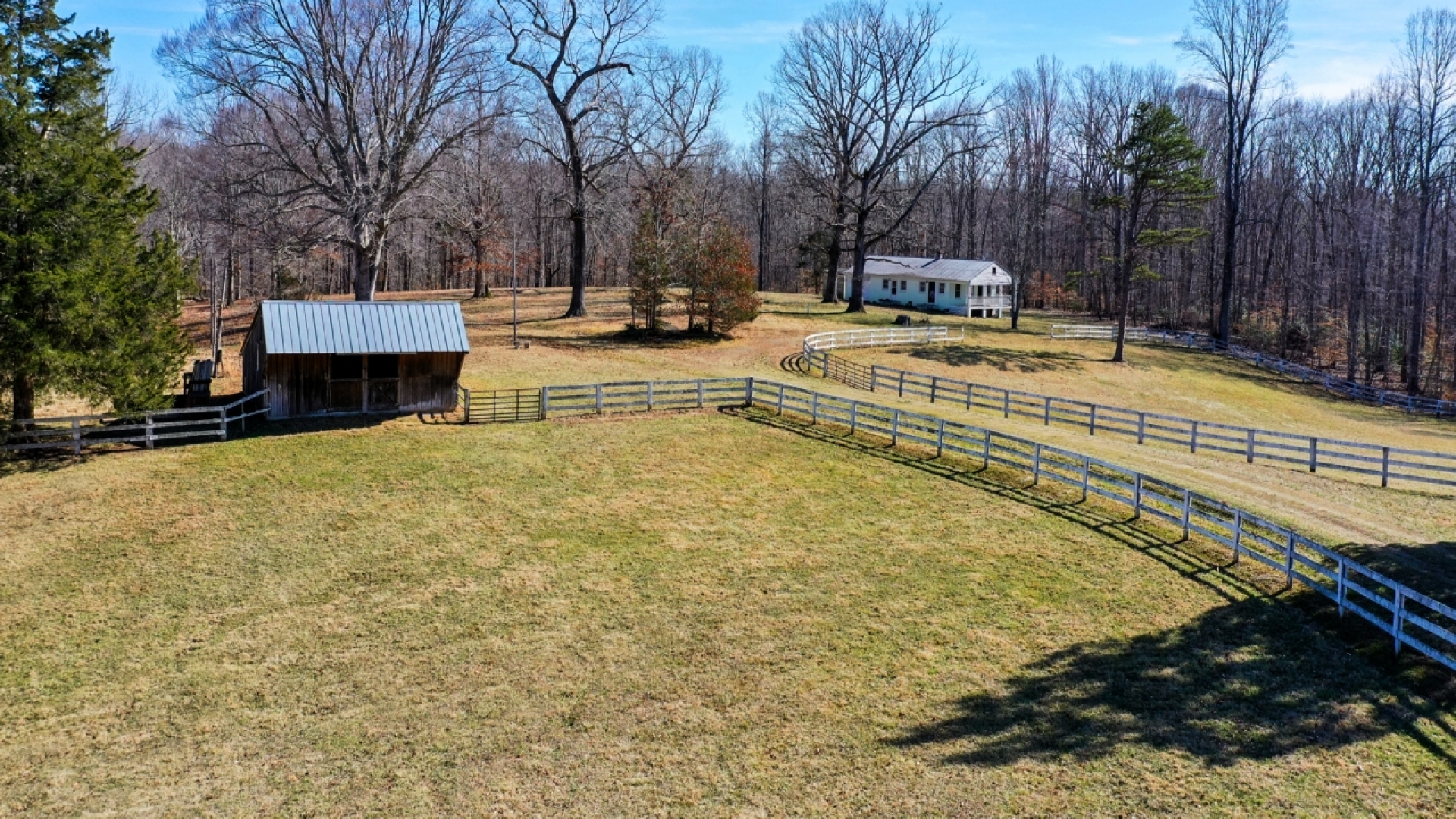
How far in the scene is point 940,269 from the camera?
6525 centimetres

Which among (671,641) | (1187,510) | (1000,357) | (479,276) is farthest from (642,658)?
(479,276)

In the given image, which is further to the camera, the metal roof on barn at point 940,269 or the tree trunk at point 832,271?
the tree trunk at point 832,271

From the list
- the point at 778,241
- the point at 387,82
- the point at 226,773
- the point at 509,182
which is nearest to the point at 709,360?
the point at 387,82

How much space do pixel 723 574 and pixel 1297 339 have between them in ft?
175

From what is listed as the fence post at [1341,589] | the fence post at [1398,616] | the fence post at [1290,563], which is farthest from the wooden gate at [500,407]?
the fence post at [1398,616]

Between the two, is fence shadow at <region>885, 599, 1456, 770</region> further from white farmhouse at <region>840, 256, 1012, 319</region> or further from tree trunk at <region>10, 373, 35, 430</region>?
white farmhouse at <region>840, 256, 1012, 319</region>

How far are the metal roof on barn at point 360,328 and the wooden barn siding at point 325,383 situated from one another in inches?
20.8

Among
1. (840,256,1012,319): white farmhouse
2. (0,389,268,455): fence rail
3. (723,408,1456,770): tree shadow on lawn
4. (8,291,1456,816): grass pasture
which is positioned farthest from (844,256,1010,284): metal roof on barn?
(723,408,1456,770): tree shadow on lawn

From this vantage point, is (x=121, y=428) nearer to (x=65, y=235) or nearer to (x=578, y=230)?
(x=65, y=235)

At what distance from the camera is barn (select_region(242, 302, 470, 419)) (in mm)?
25109

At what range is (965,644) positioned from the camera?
13.8m

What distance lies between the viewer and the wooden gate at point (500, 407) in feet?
86.5

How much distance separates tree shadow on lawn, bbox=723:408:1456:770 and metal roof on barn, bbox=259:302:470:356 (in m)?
18.8

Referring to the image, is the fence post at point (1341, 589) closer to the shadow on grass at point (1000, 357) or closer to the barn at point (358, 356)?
the barn at point (358, 356)
